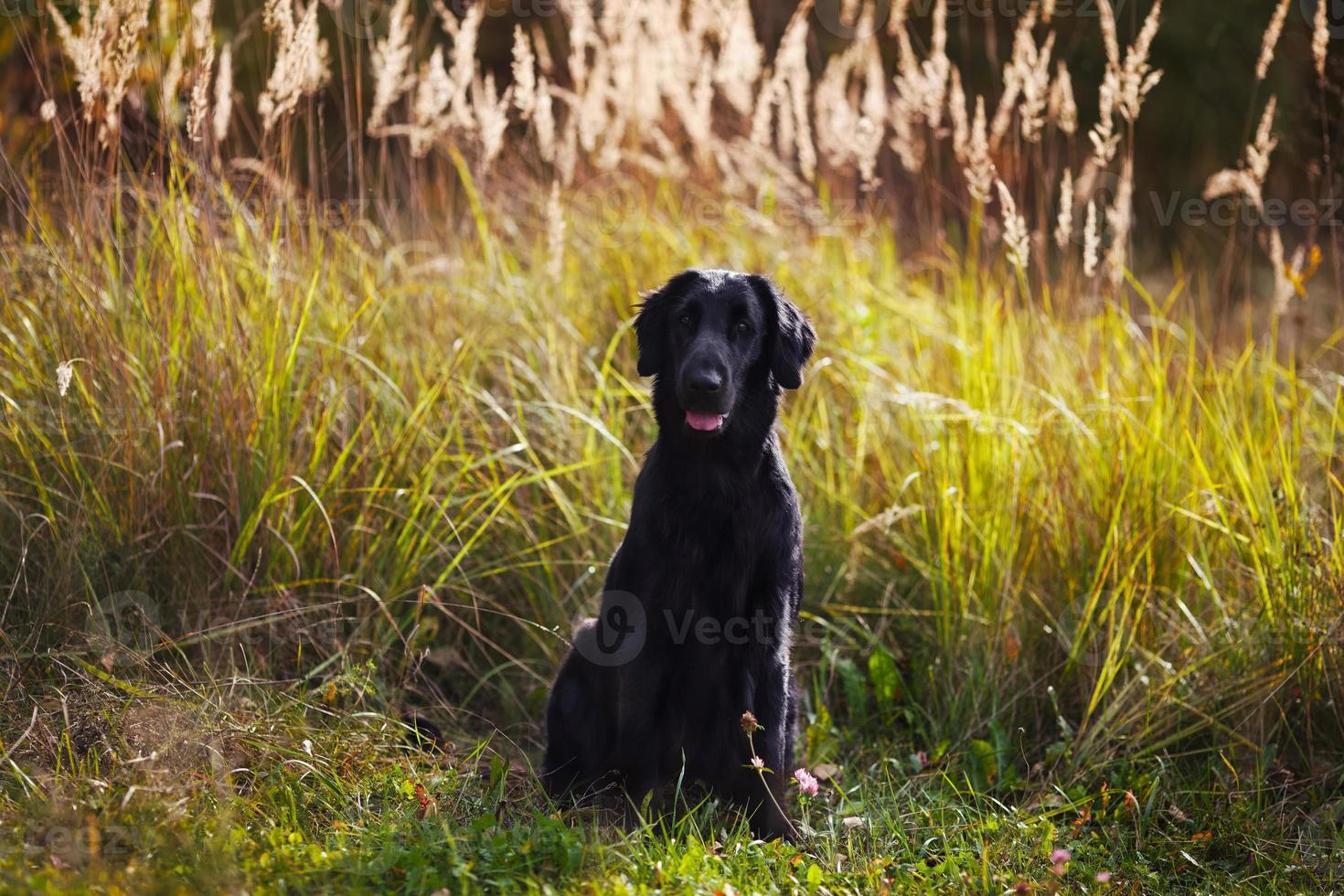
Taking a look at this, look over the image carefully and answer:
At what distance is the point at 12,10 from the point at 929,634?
413 cm

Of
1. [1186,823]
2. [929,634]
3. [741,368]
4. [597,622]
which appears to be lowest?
[1186,823]

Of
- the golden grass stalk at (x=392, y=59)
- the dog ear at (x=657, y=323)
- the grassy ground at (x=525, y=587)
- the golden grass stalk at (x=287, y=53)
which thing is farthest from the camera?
the golden grass stalk at (x=392, y=59)

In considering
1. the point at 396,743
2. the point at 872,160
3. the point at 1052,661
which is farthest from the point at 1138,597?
the point at 396,743

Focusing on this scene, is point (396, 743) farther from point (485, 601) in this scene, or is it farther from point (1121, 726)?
point (1121, 726)

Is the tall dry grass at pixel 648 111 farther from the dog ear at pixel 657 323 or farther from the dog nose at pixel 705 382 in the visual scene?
the dog nose at pixel 705 382

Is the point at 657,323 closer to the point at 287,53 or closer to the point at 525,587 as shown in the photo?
the point at 525,587

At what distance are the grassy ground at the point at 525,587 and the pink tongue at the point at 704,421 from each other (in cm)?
85

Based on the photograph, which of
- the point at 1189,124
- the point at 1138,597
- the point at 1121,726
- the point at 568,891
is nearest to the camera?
the point at 568,891

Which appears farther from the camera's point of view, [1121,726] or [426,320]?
[426,320]

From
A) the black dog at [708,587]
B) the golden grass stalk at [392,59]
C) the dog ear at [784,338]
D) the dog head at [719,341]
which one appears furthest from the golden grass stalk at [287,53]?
the dog ear at [784,338]

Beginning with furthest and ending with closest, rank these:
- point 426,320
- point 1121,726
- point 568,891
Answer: point 426,320
point 1121,726
point 568,891

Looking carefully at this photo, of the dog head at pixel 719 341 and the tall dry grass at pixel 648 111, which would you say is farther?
the tall dry grass at pixel 648 111

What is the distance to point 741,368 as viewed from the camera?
2943 mm

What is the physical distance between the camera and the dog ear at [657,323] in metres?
3.03
